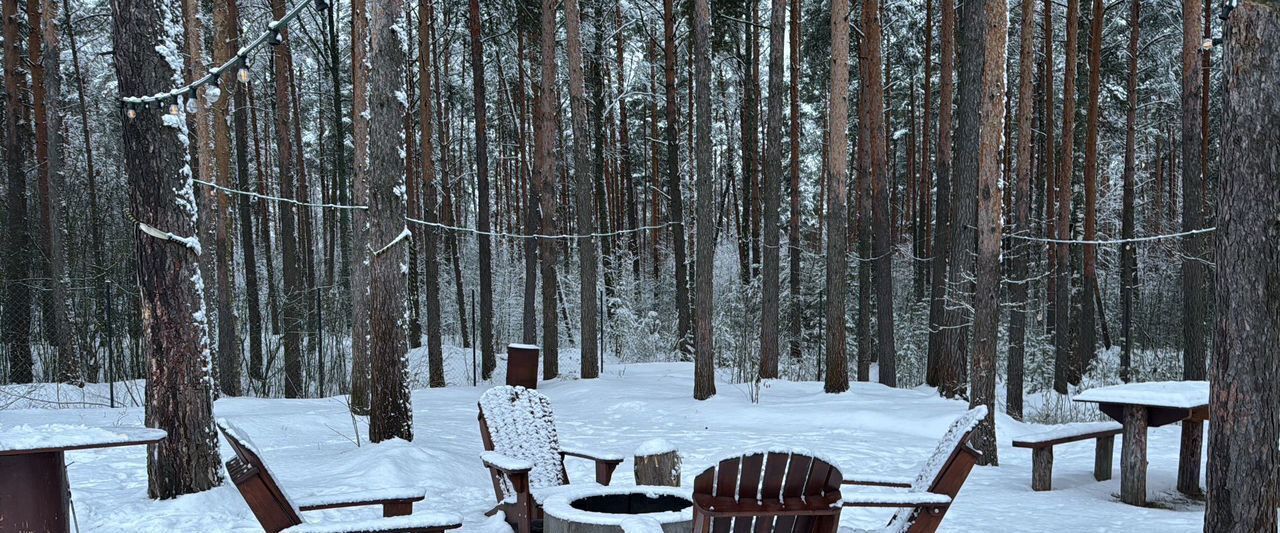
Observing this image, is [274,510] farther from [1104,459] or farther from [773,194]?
[773,194]

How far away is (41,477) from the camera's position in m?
3.63

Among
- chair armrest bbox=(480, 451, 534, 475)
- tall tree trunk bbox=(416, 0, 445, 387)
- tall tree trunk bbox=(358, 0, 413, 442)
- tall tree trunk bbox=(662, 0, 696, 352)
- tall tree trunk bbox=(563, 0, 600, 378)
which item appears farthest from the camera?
tall tree trunk bbox=(662, 0, 696, 352)

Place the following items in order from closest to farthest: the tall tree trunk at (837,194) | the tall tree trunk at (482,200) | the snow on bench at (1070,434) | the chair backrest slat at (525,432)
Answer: the chair backrest slat at (525,432), the snow on bench at (1070,434), the tall tree trunk at (837,194), the tall tree trunk at (482,200)

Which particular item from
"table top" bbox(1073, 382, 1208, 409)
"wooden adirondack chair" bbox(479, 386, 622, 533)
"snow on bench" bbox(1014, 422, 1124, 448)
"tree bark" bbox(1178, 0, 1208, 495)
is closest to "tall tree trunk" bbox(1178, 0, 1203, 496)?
"tree bark" bbox(1178, 0, 1208, 495)

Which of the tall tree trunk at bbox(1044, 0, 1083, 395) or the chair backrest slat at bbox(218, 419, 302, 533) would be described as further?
the tall tree trunk at bbox(1044, 0, 1083, 395)

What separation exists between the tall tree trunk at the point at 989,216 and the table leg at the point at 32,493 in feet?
23.0

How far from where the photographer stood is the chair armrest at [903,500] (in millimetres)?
3300

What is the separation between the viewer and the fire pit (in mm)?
3379

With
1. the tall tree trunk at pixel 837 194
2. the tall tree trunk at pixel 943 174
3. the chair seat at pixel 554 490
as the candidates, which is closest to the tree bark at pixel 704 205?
the tall tree trunk at pixel 837 194

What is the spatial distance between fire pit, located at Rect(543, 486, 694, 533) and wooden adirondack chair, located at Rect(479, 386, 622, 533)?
0.72 metres

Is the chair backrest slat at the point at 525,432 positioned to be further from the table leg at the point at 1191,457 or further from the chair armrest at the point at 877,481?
the table leg at the point at 1191,457

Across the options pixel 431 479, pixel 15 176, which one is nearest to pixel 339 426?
pixel 431 479

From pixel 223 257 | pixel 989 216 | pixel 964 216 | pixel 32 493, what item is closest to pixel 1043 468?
pixel 989 216

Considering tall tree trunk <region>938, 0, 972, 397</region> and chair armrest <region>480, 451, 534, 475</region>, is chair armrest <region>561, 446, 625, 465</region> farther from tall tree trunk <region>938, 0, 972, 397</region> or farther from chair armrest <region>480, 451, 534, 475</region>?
tall tree trunk <region>938, 0, 972, 397</region>
